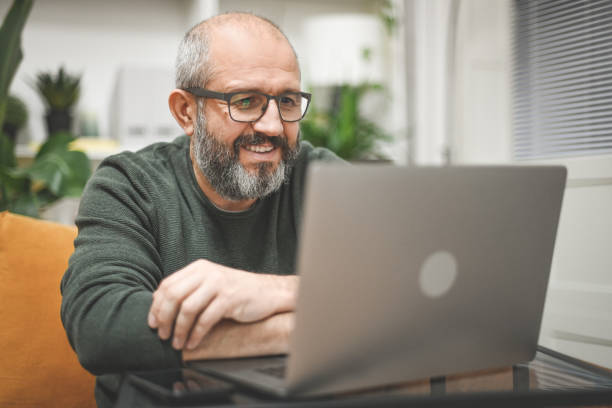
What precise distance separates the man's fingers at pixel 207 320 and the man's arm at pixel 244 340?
2cm

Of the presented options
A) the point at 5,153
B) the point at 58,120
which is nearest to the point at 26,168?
the point at 5,153

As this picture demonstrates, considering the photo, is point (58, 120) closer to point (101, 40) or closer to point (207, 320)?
point (101, 40)

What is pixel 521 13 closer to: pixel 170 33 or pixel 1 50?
pixel 170 33

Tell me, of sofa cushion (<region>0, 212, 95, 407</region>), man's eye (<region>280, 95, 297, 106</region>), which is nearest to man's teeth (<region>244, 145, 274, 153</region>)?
man's eye (<region>280, 95, 297, 106</region>)

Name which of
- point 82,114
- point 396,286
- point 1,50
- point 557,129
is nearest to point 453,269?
point 396,286

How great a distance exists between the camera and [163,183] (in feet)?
3.96

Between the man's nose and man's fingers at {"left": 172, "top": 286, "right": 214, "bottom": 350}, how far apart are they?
470 millimetres

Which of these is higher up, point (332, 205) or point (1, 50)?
point (1, 50)

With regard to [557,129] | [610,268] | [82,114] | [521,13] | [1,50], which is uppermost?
[521,13]

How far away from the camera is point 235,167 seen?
1.21 meters

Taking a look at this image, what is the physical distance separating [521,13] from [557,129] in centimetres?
53

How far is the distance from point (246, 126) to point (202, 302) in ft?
1.65

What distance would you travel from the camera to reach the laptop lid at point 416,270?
54 cm

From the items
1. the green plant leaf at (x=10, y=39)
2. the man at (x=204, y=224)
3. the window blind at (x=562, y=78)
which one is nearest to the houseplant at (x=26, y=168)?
the green plant leaf at (x=10, y=39)
